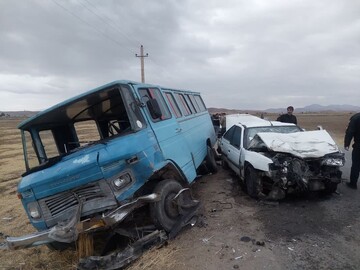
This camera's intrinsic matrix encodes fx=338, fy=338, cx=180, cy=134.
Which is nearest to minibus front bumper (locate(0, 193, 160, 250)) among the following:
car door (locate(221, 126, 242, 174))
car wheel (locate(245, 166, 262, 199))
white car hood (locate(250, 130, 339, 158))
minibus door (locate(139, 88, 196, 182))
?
minibus door (locate(139, 88, 196, 182))

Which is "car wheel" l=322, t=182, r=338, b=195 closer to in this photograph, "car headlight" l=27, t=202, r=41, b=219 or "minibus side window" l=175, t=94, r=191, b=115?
"minibus side window" l=175, t=94, r=191, b=115

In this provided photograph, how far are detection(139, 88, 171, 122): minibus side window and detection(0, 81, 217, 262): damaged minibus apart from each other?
0.03m

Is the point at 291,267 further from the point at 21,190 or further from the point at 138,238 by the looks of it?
the point at 21,190

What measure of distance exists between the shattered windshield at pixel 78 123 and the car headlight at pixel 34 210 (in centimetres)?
74

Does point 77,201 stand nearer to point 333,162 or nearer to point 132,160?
point 132,160

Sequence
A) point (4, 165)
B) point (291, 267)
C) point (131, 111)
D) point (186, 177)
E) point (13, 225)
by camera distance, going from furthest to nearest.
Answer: point (4, 165)
point (13, 225)
point (186, 177)
point (131, 111)
point (291, 267)

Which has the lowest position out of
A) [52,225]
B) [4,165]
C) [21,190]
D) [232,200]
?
[4,165]

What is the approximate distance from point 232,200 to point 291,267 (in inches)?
120

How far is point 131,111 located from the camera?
5199mm

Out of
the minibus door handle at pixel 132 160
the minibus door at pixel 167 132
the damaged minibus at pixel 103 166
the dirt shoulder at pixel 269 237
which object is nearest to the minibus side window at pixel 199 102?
the damaged minibus at pixel 103 166

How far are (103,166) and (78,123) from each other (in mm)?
2770

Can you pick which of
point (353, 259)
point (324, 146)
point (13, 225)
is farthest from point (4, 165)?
point (353, 259)

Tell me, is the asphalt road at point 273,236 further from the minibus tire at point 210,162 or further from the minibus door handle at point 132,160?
the minibus tire at point 210,162

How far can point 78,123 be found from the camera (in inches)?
271
